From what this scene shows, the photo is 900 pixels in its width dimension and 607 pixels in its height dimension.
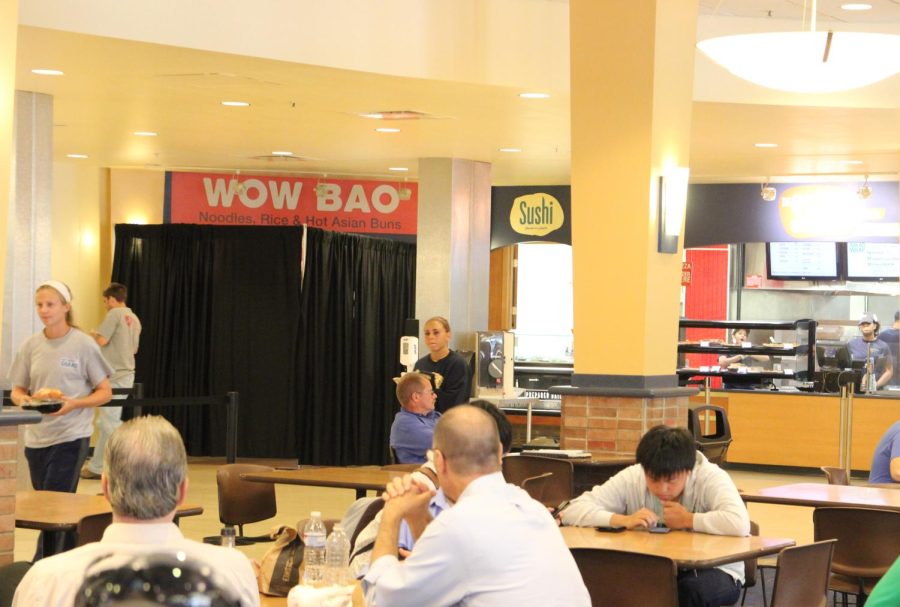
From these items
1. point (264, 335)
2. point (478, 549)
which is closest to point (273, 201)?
point (264, 335)

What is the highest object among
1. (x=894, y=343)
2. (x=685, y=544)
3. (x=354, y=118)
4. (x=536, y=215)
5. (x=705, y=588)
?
(x=354, y=118)

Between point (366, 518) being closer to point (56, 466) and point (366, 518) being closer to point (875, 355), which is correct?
point (56, 466)

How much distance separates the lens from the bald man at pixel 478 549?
10.8 ft

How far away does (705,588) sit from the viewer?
520 centimetres

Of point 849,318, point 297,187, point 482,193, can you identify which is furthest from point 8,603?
point 849,318

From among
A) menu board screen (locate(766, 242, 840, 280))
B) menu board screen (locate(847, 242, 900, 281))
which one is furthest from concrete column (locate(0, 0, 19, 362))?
menu board screen (locate(847, 242, 900, 281))

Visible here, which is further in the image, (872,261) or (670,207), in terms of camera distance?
(872,261)

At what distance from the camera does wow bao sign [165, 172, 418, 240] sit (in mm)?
15164

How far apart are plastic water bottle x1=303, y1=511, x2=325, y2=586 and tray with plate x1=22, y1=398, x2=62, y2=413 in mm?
2979

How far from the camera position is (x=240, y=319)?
13.8 m

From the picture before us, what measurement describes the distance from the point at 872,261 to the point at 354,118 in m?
7.98

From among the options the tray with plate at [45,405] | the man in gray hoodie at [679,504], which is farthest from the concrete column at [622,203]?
the tray with plate at [45,405]

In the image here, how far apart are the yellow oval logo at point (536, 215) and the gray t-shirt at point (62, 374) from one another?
877 cm

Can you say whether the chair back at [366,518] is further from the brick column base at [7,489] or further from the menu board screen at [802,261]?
the menu board screen at [802,261]
